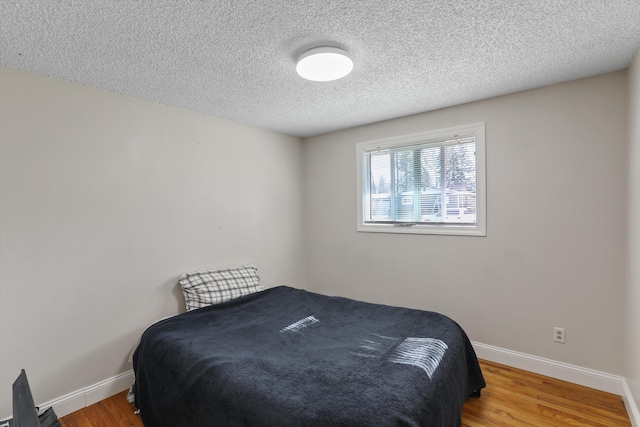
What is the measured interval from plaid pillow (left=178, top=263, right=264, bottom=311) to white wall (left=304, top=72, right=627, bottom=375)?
153cm

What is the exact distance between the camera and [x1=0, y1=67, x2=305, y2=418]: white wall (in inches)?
77.5

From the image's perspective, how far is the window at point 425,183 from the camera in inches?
112

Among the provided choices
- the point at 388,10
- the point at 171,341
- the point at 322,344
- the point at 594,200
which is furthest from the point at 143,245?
the point at 594,200

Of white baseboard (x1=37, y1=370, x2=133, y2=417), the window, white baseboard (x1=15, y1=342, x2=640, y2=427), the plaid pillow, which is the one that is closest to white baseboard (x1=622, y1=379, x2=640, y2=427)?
white baseboard (x1=15, y1=342, x2=640, y2=427)

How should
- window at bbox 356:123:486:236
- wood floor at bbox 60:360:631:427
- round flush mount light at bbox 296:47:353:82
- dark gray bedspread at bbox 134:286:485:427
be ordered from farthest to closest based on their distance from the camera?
window at bbox 356:123:486:236
wood floor at bbox 60:360:631:427
round flush mount light at bbox 296:47:353:82
dark gray bedspread at bbox 134:286:485:427

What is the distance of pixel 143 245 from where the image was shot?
255cm

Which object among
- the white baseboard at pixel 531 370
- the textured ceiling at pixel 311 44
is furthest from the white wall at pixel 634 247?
the textured ceiling at pixel 311 44

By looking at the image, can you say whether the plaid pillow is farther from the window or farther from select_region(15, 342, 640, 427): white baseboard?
the window

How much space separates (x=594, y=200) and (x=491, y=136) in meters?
0.90

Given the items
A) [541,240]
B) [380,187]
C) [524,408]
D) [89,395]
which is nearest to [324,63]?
[380,187]

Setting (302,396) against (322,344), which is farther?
(322,344)

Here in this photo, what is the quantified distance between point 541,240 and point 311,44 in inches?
91.1

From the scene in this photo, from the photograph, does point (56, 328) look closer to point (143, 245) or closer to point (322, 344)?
point (143, 245)

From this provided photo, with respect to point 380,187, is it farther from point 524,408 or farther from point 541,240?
point 524,408
